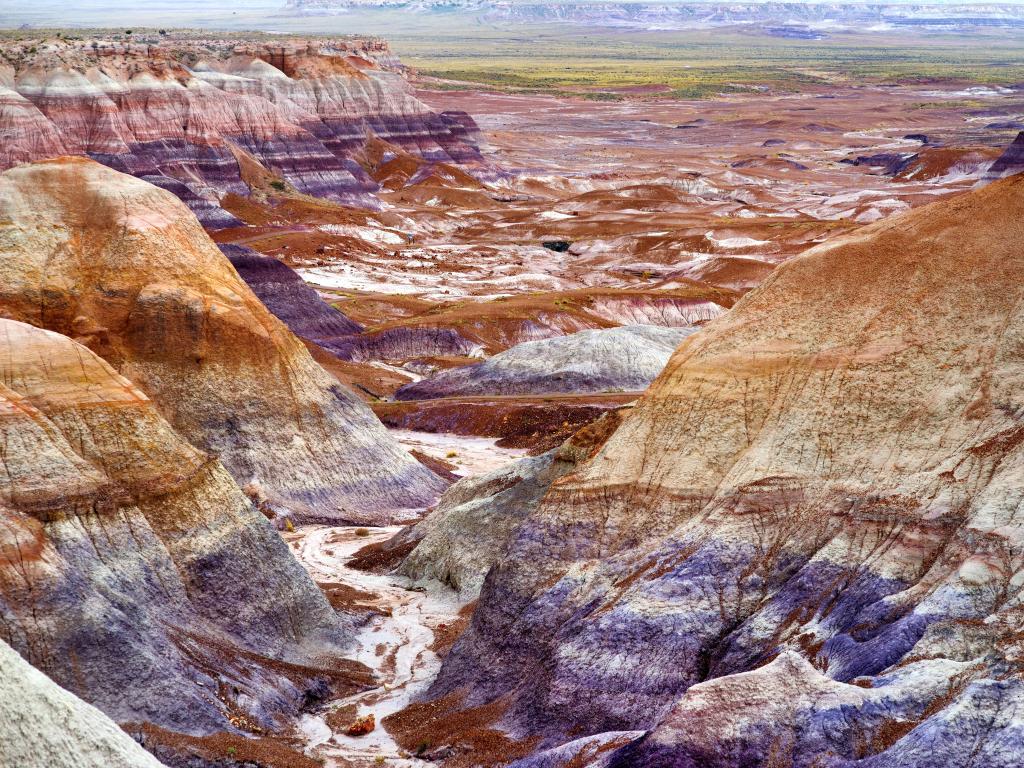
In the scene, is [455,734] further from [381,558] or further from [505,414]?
[505,414]

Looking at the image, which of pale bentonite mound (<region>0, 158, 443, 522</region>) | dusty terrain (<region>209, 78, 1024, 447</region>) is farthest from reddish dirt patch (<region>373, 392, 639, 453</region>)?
pale bentonite mound (<region>0, 158, 443, 522</region>)

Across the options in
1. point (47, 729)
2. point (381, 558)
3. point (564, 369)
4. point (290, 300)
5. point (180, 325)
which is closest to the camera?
point (47, 729)

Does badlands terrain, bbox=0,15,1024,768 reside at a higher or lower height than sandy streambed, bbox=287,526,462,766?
higher

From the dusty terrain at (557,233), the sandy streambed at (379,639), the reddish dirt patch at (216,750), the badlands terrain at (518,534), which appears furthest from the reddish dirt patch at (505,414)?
the reddish dirt patch at (216,750)

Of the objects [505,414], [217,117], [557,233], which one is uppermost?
[217,117]

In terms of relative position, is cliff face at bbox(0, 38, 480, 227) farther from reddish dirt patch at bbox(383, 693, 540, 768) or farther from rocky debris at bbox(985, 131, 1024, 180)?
reddish dirt patch at bbox(383, 693, 540, 768)

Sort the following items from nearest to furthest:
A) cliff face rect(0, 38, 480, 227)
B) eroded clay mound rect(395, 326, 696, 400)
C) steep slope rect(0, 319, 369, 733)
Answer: steep slope rect(0, 319, 369, 733)
eroded clay mound rect(395, 326, 696, 400)
cliff face rect(0, 38, 480, 227)

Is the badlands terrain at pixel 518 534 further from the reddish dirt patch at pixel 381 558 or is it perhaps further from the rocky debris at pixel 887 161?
the rocky debris at pixel 887 161

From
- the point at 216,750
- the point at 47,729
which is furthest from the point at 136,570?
the point at 47,729
